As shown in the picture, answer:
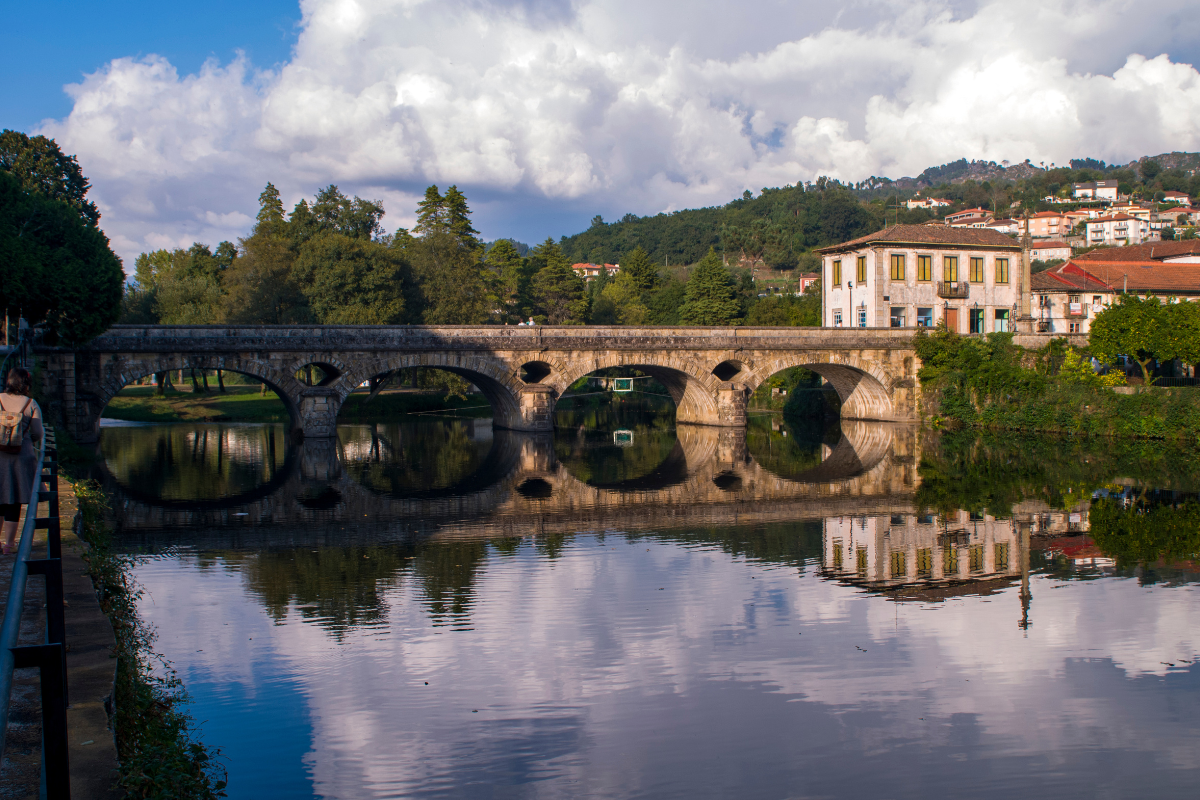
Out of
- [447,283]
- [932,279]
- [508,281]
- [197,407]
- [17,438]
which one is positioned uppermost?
[508,281]

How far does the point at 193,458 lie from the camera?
33.5 metres

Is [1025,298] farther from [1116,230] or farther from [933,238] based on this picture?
[1116,230]

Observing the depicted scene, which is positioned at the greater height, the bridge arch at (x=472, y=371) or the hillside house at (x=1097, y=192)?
the hillside house at (x=1097, y=192)

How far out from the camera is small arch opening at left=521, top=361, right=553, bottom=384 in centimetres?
4128

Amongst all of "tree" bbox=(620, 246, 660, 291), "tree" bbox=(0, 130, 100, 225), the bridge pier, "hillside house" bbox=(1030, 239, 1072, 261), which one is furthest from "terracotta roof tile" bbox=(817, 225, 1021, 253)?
"hillside house" bbox=(1030, 239, 1072, 261)

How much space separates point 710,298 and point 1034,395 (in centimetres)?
3790

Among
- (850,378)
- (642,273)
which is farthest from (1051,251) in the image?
(850,378)

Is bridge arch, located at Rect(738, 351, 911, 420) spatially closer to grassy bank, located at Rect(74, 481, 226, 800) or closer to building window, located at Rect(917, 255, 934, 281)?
building window, located at Rect(917, 255, 934, 281)

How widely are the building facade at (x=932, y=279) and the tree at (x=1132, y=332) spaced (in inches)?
271

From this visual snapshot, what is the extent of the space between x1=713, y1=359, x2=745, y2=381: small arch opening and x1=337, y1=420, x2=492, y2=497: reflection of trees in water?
1180cm

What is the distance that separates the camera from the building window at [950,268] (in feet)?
150

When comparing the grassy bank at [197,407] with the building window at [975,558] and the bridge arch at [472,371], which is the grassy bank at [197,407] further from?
the building window at [975,558]

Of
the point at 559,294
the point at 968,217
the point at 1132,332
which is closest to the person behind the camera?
the point at 1132,332

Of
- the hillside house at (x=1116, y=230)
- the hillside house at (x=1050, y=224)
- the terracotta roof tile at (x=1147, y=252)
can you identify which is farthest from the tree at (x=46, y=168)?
the hillside house at (x=1050, y=224)
